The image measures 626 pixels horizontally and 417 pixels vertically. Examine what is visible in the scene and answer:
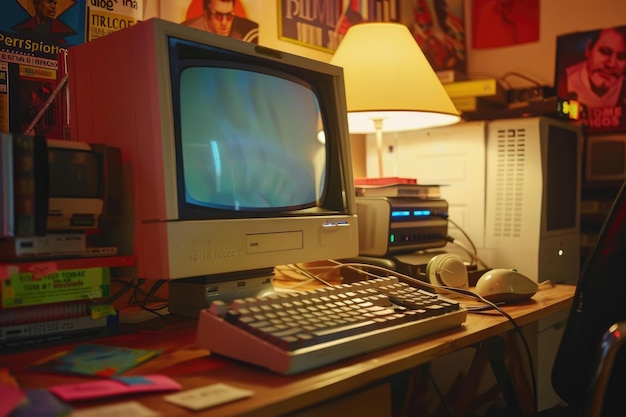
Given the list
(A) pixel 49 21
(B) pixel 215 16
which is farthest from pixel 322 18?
(A) pixel 49 21

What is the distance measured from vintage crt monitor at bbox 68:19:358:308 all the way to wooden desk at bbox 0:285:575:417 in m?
0.11

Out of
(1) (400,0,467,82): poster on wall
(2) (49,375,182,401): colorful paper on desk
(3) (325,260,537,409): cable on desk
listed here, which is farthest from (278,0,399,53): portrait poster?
(2) (49,375,182,401): colorful paper on desk

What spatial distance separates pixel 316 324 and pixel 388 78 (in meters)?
0.91

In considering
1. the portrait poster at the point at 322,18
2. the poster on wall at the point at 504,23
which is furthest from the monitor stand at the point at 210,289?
the poster on wall at the point at 504,23

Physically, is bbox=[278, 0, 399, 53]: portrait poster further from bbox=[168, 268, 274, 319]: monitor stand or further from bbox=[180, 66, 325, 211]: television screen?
bbox=[168, 268, 274, 319]: monitor stand

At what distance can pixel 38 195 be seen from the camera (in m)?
0.82

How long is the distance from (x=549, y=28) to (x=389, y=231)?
1.32 metres

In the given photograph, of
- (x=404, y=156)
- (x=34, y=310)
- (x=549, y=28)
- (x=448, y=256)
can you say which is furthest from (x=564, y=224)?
(x=34, y=310)

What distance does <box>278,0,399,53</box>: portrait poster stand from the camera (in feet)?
5.87

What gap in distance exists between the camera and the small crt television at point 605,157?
2082 millimetres

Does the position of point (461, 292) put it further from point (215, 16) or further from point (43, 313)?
point (215, 16)

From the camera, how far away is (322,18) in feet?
6.33

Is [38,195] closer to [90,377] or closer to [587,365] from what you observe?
[90,377]

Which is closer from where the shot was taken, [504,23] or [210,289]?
[210,289]
